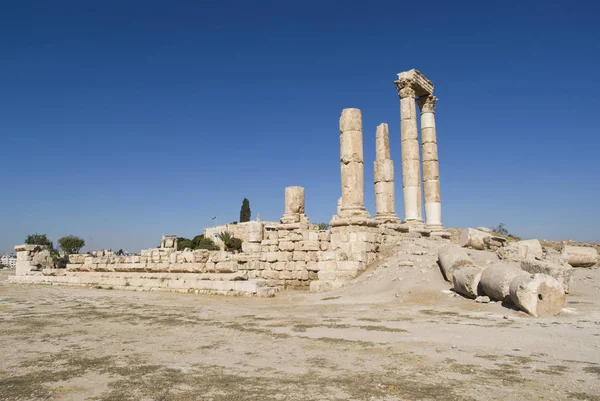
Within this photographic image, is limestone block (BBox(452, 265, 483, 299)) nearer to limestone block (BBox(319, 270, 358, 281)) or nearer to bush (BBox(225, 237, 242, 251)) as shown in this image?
limestone block (BBox(319, 270, 358, 281))

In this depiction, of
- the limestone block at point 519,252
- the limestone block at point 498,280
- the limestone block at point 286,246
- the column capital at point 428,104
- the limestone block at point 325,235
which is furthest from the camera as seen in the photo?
the column capital at point 428,104

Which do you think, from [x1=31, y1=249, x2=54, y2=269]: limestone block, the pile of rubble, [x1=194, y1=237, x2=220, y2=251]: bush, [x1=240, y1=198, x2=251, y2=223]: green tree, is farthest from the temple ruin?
[x1=240, y1=198, x2=251, y2=223]: green tree

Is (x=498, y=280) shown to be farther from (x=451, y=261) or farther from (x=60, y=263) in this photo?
(x=60, y=263)

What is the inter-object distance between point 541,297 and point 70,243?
54554 millimetres

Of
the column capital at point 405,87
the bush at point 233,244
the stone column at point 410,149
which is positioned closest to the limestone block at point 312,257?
the stone column at point 410,149

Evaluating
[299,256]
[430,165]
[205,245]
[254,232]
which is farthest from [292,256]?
[205,245]

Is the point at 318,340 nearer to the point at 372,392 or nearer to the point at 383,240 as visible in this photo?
the point at 372,392

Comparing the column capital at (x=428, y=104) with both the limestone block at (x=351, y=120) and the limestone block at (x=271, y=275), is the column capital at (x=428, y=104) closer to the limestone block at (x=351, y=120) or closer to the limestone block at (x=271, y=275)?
the limestone block at (x=351, y=120)

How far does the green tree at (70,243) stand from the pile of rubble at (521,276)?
5044cm

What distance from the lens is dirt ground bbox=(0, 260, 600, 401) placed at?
3.78 metres

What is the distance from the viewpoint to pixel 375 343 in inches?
223

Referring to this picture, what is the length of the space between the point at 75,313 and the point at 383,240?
32.6 feet

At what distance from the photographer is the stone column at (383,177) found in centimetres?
2045

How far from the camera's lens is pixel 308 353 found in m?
5.18
